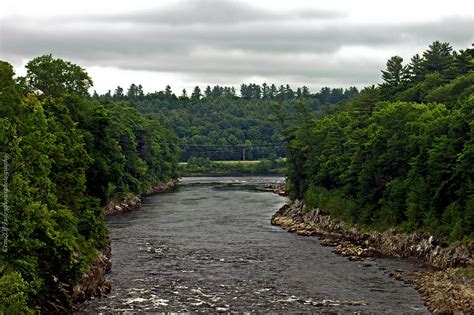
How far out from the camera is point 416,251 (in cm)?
6650

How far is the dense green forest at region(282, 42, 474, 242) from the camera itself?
65.9 metres

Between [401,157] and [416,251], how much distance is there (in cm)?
1642

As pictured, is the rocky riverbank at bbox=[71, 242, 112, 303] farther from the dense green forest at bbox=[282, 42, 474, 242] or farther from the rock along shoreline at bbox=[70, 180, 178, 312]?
the dense green forest at bbox=[282, 42, 474, 242]

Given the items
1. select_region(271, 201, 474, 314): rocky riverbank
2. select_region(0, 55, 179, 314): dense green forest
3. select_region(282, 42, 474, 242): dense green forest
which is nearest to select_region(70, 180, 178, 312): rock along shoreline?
select_region(0, 55, 179, 314): dense green forest

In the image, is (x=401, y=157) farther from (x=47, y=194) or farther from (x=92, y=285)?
(x=47, y=194)

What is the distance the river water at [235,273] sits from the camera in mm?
48500

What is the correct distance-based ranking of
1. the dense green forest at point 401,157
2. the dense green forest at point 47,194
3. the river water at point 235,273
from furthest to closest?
the dense green forest at point 401,157 < the river water at point 235,273 < the dense green forest at point 47,194

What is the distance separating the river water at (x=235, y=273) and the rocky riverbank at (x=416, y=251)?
190 centimetres

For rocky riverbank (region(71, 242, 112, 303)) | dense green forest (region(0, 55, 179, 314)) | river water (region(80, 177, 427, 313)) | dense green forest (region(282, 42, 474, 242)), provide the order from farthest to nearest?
1. dense green forest (region(282, 42, 474, 242))
2. river water (region(80, 177, 427, 313))
3. rocky riverbank (region(71, 242, 112, 303))
4. dense green forest (region(0, 55, 179, 314))

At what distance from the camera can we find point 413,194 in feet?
238

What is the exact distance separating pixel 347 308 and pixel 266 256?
71.0ft

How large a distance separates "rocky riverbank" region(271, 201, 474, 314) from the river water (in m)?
1.90

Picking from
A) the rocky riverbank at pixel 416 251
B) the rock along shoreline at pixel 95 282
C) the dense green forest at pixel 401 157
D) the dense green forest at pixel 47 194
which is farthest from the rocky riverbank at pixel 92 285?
the dense green forest at pixel 401 157

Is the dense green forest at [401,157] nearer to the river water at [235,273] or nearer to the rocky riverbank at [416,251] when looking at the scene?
the rocky riverbank at [416,251]
